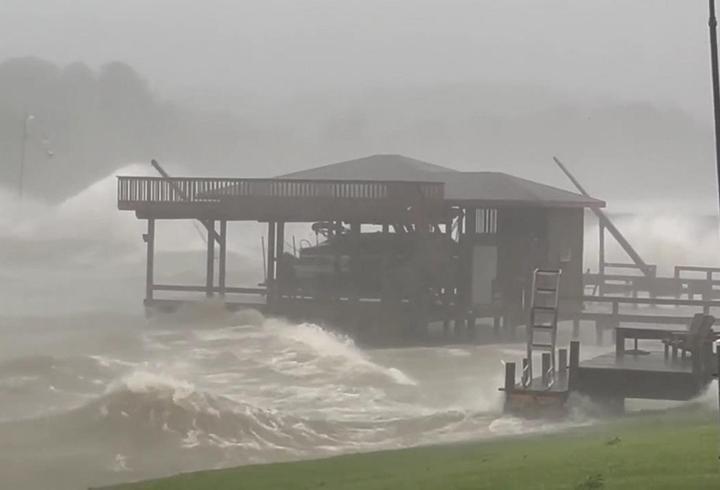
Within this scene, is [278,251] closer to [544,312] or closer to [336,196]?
[336,196]

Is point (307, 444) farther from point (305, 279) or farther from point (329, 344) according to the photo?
point (305, 279)

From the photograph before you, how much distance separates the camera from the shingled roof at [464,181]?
124ft

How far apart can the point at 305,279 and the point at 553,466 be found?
86.4ft

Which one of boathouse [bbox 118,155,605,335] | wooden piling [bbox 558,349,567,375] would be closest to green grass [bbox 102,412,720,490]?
wooden piling [bbox 558,349,567,375]

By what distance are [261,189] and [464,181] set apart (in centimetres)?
644

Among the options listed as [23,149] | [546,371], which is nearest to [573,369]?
[546,371]

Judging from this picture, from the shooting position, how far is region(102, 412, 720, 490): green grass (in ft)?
35.8

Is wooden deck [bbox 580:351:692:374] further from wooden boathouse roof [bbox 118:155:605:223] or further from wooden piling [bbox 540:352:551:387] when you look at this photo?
wooden boathouse roof [bbox 118:155:605:223]

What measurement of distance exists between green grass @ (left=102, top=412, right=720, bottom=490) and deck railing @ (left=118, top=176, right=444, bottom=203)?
20490 mm

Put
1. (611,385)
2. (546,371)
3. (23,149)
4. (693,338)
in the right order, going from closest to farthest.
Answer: (611,385) → (693,338) → (546,371) → (23,149)

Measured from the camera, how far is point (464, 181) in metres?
40.7

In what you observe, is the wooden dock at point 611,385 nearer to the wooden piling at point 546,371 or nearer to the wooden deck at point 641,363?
the wooden deck at point 641,363

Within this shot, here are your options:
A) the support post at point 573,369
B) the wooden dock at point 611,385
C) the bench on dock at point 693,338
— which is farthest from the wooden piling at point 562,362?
the bench on dock at point 693,338

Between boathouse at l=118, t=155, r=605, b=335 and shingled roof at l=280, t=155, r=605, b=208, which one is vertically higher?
shingled roof at l=280, t=155, r=605, b=208
